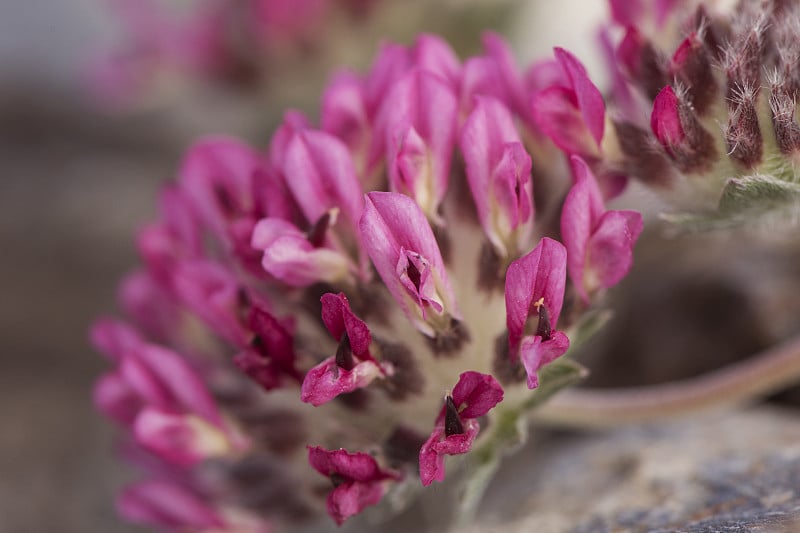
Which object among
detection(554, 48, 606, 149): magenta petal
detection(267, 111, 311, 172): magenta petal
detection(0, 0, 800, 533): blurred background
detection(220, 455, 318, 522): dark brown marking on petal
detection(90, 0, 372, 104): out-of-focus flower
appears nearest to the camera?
detection(554, 48, 606, 149): magenta petal

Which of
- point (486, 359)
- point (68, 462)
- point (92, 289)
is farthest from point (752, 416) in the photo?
point (92, 289)

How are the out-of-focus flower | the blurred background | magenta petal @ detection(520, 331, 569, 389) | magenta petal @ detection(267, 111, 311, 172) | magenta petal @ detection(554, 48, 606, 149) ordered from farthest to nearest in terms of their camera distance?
the out-of-focus flower
the blurred background
magenta petal @ detection(267, 111, 311, 172)
magenta petal @ detection(554, 48, 606, 149)
magenta petal @ detection(520, 331, 569, 389)

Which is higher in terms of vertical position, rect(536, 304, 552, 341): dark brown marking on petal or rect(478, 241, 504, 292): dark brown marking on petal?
rect(478, 241, 504, 292): dark brown marking on petal

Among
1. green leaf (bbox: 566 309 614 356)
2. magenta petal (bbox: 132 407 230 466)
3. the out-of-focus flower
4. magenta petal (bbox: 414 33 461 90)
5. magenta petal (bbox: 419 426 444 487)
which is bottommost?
magenta petal (bbox: 419 426 444 487)

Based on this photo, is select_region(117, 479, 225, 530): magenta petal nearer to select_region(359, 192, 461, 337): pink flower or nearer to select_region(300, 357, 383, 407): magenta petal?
select_region(300, 357, 383, 407): magenta petal

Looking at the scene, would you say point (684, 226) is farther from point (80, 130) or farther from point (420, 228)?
point (80, 130)

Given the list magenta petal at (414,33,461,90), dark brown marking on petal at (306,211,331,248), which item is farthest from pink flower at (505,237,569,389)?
magenta petal at (414,33,461,90)
